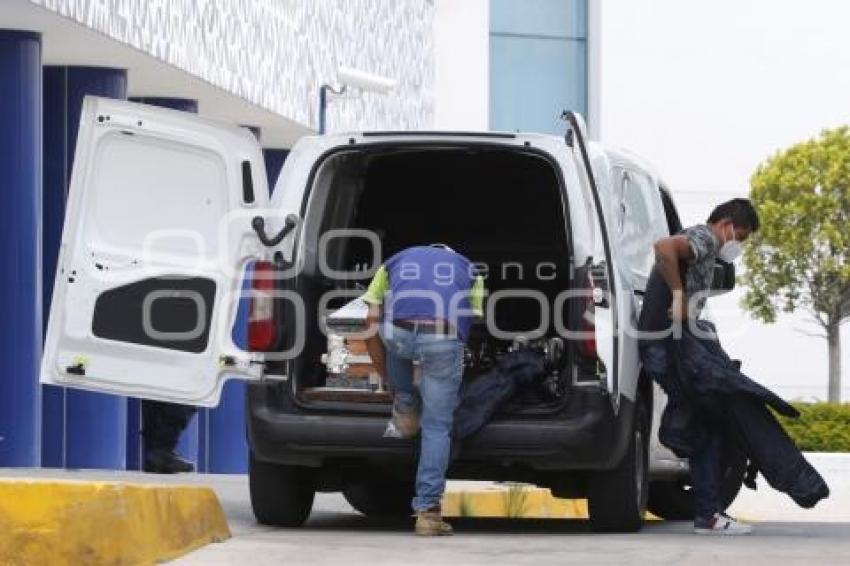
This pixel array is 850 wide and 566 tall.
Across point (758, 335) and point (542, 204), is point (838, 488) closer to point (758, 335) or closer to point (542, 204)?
point (542, 204)

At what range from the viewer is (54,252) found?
19.8 metres

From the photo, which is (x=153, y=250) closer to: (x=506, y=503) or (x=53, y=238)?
(x=506, y=503)

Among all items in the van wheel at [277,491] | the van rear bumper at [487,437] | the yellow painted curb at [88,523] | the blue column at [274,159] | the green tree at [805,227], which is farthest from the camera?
the green tree at [805,227]

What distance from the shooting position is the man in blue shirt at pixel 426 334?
453 inches

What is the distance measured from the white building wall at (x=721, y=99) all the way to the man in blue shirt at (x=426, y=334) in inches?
1264

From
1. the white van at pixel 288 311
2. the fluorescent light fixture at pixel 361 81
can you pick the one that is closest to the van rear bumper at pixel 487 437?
the white van at pixel 288 311

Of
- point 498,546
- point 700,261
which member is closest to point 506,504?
point 700,261

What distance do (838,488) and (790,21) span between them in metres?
18.7

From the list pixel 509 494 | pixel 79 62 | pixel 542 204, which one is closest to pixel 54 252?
pixel 79 62

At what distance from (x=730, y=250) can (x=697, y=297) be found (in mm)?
333

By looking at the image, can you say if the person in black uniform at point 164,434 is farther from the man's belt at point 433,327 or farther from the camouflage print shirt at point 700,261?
the man's belt at point 433,327

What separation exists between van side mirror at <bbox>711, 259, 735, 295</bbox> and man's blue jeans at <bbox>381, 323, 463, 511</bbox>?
1.79 metres

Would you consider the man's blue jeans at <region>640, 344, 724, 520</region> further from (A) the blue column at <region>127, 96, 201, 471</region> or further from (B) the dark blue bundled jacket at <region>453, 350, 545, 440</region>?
(A) the blue column at <region>127, 96, 201, 471</region>

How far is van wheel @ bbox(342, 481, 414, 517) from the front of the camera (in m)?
13.9
